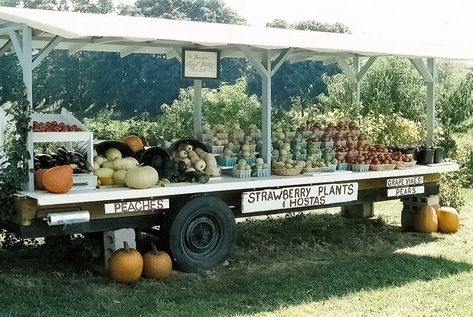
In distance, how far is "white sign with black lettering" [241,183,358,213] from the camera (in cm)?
852

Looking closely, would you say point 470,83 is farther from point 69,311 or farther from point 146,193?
point 69,311

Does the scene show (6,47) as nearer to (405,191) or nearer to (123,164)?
(123,164)

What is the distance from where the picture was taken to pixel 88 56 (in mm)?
46594

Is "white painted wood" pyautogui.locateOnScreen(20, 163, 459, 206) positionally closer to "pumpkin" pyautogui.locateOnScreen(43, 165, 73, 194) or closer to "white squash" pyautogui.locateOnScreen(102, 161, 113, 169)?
"pumpkin" pyautogui.locateOnScreen(43, 165, 73, 194)

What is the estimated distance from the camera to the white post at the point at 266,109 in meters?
8.90

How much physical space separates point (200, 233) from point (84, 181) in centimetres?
146

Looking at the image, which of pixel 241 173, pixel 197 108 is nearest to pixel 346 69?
pixel 197 108

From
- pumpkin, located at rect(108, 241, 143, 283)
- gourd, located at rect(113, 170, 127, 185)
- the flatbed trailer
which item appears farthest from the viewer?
gourd, located at rect(113, 170, 127, 185)

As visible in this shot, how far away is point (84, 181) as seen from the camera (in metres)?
7.63

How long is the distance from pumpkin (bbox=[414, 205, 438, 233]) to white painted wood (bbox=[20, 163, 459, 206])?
24.3 inches

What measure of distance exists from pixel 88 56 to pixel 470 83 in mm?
31795

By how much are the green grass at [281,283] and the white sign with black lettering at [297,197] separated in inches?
25.9

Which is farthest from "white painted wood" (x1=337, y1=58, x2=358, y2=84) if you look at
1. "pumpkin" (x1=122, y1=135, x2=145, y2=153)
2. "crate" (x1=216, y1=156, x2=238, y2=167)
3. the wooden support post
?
"pumpkin" (x1=122, y1=135, x2=145, y2=153)

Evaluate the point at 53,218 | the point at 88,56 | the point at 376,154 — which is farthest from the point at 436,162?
the point at 88,56
